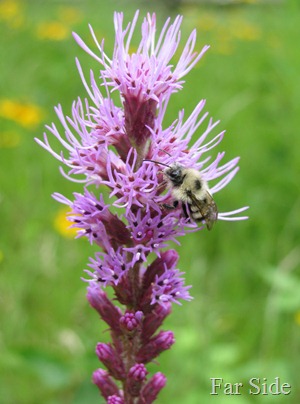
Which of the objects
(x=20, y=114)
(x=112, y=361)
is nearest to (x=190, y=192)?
(x=112, y=361)

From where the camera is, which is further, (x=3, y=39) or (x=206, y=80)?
(x=3, y=39)

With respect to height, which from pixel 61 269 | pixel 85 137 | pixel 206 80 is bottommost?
pixel 85 137

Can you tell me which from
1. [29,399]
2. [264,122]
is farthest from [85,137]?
[264,122]

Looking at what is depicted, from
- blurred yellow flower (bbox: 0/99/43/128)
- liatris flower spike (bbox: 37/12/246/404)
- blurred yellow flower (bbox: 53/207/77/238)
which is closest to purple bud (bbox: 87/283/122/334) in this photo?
liatris flower spike (bbox: 37/12/246/404)

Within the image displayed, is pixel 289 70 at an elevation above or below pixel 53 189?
above

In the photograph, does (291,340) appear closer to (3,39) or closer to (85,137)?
(85,137)

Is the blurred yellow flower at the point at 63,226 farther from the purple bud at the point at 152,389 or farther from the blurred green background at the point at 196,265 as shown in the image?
the purple bud at the point at 152,389

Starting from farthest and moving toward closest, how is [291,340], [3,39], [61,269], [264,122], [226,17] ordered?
[226,17] → [3,39] → [264,122] → [61,269] → [291,340]

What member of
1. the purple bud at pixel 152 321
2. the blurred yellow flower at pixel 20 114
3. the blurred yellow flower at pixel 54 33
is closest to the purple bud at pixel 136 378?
the purple bud at pixel 152 321
